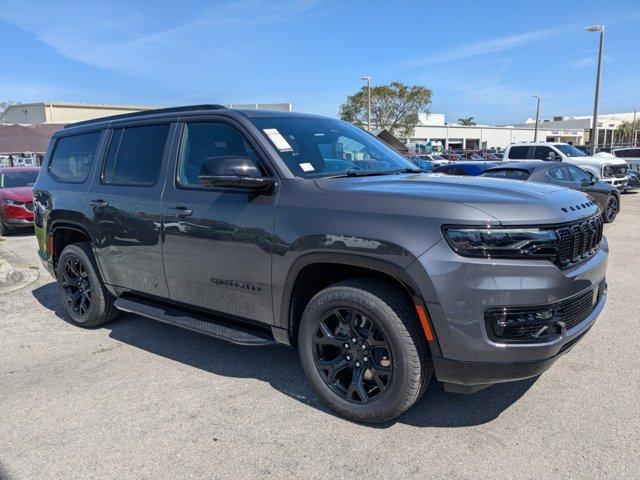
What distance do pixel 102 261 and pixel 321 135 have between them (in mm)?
2302

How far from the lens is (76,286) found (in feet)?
17.1

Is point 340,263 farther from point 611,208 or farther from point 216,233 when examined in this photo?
point 611,208

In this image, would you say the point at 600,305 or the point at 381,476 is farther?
the point at 600,305

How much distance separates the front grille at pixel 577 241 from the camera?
111 inches

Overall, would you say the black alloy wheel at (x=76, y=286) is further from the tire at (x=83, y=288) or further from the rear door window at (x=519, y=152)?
the rear door window at (x=519, y=152)

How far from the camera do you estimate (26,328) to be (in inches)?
208

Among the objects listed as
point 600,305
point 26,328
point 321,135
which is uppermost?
point 321,135

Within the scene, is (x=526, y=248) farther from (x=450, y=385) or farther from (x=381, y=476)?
(x=381, y=476)

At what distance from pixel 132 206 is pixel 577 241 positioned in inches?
128

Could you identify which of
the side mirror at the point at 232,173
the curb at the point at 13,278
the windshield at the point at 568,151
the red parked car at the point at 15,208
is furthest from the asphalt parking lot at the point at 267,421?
the windshield at the point at 568,151

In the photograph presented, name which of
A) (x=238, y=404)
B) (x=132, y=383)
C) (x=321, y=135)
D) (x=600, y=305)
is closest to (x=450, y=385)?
(x=600, y=305)

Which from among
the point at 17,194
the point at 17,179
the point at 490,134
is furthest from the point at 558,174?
the point at 490,134

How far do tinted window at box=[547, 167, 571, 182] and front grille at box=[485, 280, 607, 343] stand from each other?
9449mm

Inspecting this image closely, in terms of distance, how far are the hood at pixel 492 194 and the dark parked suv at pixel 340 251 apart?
0.01 metres
